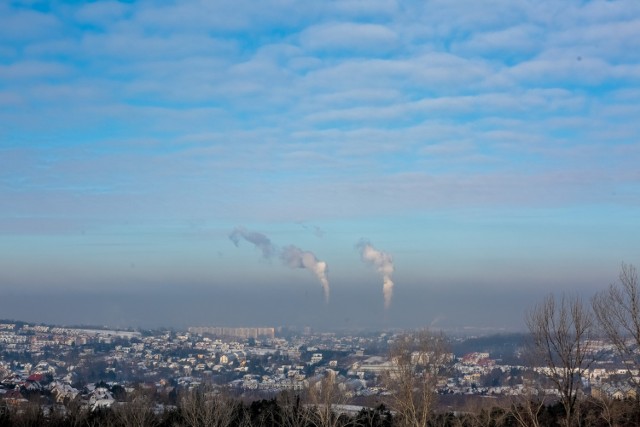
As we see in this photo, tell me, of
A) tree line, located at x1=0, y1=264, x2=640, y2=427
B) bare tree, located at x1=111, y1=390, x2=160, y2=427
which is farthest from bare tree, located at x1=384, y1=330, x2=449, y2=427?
bare tree, located at x1=111, y1=390, x2=160, y2=427

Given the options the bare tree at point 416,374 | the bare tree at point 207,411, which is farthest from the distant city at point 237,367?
the bare tree at point 207,411

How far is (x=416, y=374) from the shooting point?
30.7 metres

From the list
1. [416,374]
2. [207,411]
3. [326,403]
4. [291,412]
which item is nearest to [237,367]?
[291,412]

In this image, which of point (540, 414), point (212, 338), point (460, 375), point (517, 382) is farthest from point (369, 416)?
point (212, 338)

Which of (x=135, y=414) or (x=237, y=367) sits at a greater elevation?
(x=135, y=414)

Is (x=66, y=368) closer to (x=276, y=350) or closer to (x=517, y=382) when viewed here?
(x=276, y=350)

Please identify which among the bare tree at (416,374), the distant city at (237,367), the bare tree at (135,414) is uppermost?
the bare tree at (416,374)

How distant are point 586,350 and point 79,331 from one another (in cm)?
11625

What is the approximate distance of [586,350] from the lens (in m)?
23.0

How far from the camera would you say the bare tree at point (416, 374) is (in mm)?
28797

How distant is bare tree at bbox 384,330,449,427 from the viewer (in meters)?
28.8

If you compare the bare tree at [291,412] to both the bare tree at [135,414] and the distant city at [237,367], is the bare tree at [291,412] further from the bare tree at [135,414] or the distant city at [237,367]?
the bare tree at [135,414]

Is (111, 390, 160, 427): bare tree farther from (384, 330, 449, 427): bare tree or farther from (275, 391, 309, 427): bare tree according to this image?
(384, 330, 449, 427): bare tree

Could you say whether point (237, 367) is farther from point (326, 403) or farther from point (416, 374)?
point (326, 403)
